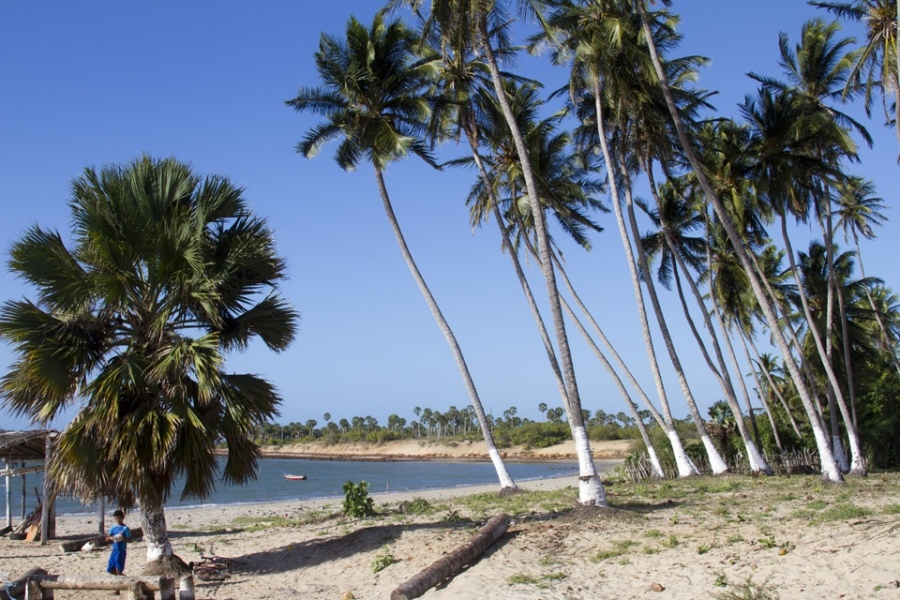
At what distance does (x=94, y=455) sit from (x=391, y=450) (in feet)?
A: 382

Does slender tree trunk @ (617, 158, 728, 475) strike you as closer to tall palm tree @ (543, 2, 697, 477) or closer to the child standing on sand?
tall palm tree @ (543, 2, 697, 477)

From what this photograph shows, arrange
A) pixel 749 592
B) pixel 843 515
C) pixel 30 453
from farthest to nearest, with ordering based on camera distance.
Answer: pixel 30 453, pixel 843 515, pixel 749 592

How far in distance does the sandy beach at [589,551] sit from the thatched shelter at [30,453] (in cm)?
53

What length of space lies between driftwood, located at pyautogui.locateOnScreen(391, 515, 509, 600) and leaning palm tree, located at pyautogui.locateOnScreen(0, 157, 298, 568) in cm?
368

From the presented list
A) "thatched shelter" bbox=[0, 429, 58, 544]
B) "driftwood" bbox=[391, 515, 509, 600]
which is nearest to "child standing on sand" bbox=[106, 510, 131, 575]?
"thatched shelter" bbox=[0, 429, 58, 544]

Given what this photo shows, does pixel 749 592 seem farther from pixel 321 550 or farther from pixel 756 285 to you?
pixel 756 285

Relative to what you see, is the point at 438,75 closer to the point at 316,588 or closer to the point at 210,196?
the point at 210,196

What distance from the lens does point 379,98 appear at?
20688 mm

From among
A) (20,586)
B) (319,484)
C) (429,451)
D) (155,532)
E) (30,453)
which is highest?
(30,453)

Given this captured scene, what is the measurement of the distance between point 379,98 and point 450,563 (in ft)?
48.2

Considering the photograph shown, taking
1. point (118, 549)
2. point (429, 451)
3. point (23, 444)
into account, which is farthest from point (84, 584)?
point (429, 451)

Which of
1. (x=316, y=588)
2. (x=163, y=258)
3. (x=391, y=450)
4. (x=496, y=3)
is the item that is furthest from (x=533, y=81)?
(x=391, y=450)

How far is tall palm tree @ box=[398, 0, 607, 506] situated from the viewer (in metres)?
13.4

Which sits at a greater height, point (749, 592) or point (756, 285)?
point (756, 285)
